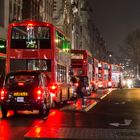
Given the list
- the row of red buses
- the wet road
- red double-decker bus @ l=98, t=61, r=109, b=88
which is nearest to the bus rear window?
the wet road

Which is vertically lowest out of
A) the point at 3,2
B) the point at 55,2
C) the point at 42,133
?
the point at 42,133

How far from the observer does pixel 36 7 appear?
5709cm

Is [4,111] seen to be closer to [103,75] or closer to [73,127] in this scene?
[73,127]

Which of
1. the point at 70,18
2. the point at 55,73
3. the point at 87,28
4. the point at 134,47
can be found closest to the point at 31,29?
the point at 55,73

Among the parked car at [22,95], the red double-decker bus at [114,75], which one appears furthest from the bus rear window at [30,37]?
the red double-decker bus at [114,75]

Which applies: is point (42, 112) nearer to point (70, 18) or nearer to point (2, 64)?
point (2, 64)

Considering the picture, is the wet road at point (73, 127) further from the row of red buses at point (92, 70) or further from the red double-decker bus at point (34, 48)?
the row of red buses at point (92, 70)

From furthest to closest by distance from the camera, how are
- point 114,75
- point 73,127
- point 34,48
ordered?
point 114,75
point 34,48
point 73,127

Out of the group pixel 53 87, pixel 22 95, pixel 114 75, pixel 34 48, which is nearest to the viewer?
pixel 22 95

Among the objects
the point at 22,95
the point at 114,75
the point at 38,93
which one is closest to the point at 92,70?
the point at 114,75

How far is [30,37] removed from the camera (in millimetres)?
29031

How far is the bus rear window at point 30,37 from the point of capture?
95.2ft

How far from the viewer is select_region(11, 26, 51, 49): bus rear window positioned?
95.2ft

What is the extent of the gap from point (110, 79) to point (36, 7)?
25288 millimetres
